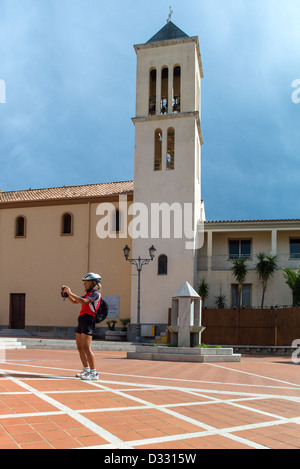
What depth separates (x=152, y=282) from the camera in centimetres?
2719

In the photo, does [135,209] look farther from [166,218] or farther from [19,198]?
[19,198]

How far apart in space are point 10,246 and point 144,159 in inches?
416

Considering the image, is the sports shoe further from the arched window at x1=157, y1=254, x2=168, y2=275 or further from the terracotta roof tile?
the terracotta roof tile

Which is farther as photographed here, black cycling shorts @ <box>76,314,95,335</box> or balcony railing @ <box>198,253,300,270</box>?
balcony railing @ <box>198,253,300,270</box>

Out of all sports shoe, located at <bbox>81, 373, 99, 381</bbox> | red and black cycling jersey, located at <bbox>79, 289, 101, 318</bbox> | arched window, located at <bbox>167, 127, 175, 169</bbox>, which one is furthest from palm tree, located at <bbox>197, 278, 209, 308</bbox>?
red and black cycling jersey, located at <bbox>79, 289, 101, 318</bbox>

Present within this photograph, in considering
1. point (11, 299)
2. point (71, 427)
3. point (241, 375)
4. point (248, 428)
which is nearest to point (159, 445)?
point (71, 427)

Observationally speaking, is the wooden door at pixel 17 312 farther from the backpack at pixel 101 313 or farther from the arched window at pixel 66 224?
the backpack at pixel 101 313

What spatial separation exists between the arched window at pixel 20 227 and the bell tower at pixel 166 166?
323 inches

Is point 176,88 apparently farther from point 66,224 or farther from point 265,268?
point 265,268

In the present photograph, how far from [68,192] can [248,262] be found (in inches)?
490

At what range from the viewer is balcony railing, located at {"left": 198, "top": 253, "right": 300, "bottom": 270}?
92.0ft

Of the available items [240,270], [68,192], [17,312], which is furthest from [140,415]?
[68,192]

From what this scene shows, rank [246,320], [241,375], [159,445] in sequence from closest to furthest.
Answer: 1. [159,445]
2. [241,375]
3. [246,320]

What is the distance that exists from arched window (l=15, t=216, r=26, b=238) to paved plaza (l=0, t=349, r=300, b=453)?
80.2ft
